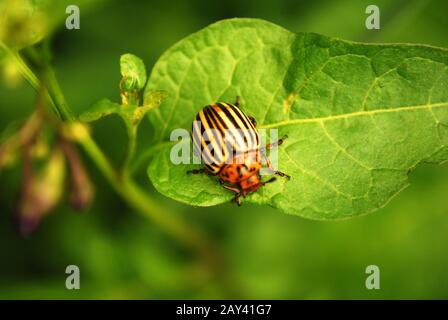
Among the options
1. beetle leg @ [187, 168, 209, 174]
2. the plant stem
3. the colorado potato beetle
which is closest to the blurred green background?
the plant stem

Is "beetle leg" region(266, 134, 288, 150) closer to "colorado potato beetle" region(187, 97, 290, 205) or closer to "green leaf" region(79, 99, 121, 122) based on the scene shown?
"colorado potato beetle" region(187, 97, 290, 205)

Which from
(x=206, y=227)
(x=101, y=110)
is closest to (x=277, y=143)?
(x=101, y=110)

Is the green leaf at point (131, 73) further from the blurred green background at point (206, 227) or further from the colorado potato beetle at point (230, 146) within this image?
the blurred green background at point (206, 227)

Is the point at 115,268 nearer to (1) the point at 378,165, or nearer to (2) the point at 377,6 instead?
(1) the point at 378,165

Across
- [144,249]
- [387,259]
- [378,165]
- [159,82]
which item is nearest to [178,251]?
[144,249]

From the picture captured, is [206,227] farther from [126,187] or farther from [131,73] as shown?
[131,73]

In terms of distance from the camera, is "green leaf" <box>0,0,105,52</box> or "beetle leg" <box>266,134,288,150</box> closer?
"green leaf" <box>0,0,105,52</box>

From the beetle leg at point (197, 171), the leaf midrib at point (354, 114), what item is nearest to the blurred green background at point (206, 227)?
the beetle leg at point (197, 171)
